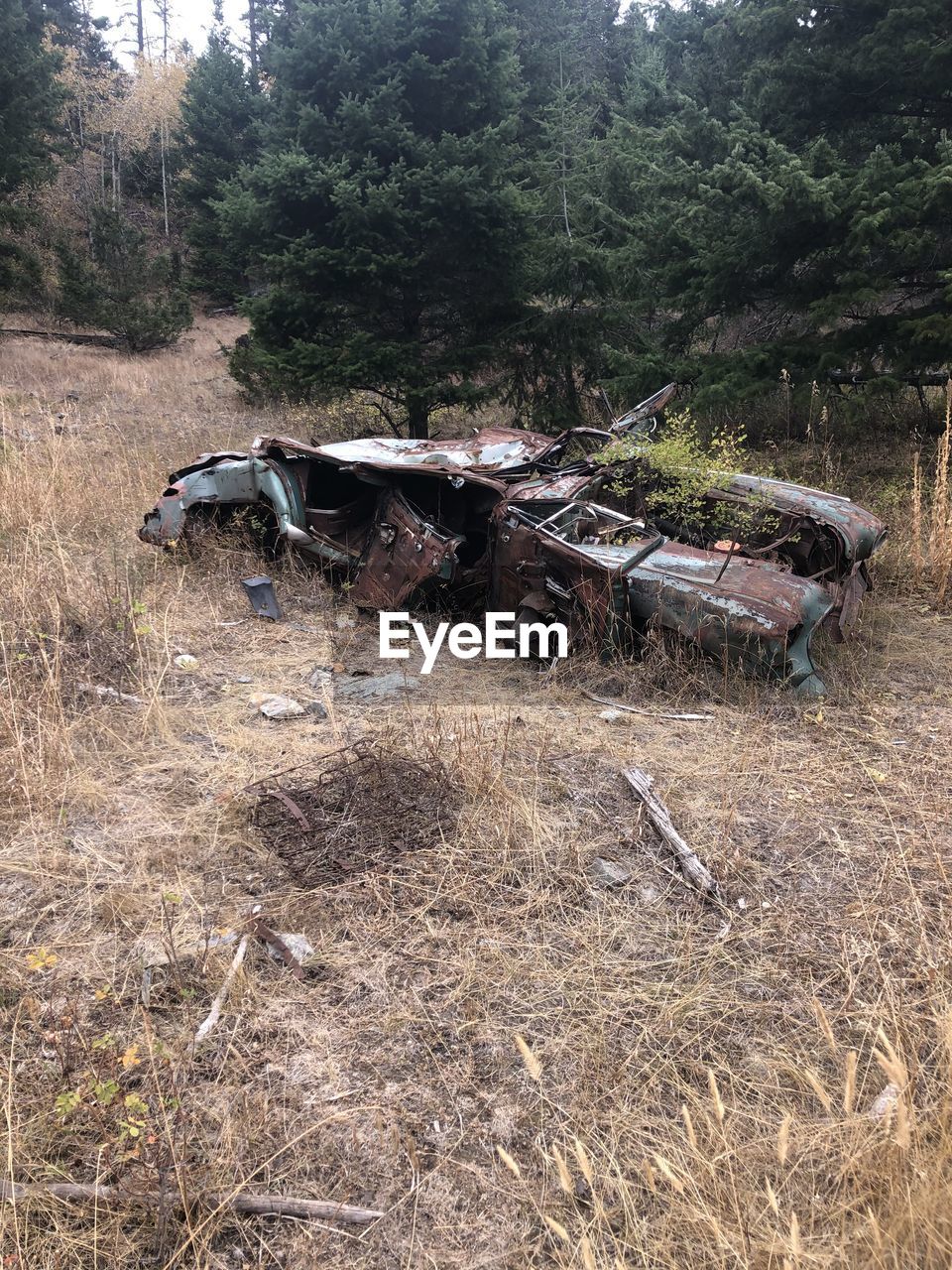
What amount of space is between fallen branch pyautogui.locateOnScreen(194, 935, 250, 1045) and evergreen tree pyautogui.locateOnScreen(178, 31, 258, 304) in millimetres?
21209

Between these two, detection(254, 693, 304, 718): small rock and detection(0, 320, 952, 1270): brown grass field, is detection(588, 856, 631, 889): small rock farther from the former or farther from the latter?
detection(254, 693, 304, 718): small rock

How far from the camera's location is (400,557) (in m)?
5.55

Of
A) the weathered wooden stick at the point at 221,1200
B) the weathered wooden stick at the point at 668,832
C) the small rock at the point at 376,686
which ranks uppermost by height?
the small rock at the point at 376,686

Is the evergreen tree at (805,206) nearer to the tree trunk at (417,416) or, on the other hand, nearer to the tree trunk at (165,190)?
the tree trunk at (417,416)

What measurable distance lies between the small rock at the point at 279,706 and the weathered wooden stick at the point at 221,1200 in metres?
2.60

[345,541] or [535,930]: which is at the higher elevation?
[345,541]

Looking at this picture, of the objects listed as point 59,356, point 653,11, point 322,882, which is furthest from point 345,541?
point 653,11

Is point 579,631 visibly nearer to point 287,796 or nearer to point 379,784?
point 379,784

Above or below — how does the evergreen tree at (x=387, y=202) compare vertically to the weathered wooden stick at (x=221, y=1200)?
above

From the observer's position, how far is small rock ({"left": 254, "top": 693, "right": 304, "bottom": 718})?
13.9 feet

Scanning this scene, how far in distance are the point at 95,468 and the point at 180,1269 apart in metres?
8.16

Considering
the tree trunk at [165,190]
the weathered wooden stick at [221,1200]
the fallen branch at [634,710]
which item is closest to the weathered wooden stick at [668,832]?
the fallen branch at [634,710]

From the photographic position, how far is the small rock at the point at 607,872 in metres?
2.92

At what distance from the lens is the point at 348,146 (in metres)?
8.85
